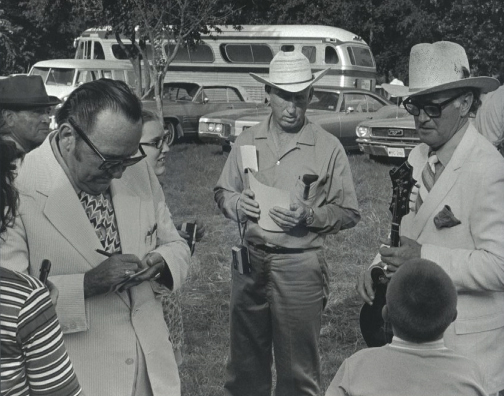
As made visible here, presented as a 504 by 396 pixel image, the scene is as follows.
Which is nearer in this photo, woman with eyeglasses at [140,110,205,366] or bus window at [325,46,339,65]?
woman with eyeglasses at [140,110,205,366]

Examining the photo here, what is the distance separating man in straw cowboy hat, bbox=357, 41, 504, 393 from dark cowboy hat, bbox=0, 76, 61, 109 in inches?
112

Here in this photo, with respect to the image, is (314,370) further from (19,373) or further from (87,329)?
(19,373)

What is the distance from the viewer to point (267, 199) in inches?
167

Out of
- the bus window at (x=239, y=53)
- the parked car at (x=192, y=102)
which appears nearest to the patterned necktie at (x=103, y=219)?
the parked car at (x=192, y=102)

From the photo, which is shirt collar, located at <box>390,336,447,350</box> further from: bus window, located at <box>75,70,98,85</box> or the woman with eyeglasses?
bus window, located at <box>75,70,98,85</box>

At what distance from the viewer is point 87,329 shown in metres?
2.71

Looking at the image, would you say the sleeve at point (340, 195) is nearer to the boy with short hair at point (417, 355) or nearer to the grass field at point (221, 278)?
the grass field at point (221, 278)

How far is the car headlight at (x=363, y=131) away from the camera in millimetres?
15742

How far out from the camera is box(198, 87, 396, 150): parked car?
54.6 feet

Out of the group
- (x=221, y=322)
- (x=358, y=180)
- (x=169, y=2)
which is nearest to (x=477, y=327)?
(x=221, y=322)

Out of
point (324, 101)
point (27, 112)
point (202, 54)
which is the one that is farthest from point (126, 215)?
point (202, 54)

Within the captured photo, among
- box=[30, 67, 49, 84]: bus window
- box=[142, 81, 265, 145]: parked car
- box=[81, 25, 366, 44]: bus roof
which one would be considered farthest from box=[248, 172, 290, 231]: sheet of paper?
box=[81, 25, 366, 44]: bus roof

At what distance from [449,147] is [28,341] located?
6.66 feet

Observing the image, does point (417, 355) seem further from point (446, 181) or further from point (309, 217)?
point (309, 217)
